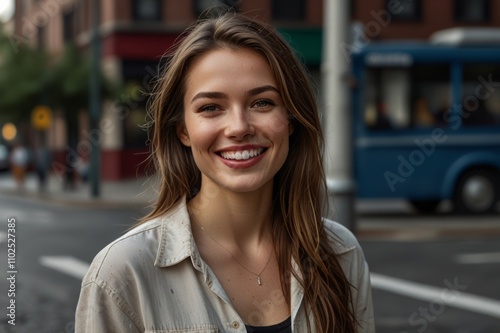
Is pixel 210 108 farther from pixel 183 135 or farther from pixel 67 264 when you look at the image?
pixel 67 264

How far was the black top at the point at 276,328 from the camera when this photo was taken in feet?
7.58

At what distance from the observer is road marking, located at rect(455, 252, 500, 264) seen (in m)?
11.5

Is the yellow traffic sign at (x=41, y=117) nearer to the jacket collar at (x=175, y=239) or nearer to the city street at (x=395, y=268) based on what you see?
the city street at (x=395, y=268)

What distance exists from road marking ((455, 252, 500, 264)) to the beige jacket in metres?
9.48

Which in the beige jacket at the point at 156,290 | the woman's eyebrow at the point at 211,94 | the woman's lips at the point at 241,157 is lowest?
the beige jacket at the point at 156,290

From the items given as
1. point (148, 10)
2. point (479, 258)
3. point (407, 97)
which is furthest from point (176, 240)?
point (148, 10)

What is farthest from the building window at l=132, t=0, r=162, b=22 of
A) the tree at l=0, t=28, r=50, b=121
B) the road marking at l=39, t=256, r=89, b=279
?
the road marking at l=39, t=256, r=89, b=279

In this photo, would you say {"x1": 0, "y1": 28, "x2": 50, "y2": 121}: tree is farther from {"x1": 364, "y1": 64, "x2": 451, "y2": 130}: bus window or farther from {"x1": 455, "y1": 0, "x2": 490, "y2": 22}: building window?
{"x1": 364, "y1": 64, "x2": 451, "y2": 130}: bus window

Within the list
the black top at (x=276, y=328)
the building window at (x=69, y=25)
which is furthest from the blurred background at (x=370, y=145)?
the building window at (x=69, y=25)

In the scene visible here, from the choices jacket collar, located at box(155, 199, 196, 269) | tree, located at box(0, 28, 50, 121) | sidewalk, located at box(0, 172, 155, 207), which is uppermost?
jacket collar, located at box(155, 199, 196, 269)

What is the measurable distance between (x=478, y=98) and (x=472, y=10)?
17.6 m

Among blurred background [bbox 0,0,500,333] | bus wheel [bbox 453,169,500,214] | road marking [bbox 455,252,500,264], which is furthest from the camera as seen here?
bus wheel [bbox 453,169,500,214]

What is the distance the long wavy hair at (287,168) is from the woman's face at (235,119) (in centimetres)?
3

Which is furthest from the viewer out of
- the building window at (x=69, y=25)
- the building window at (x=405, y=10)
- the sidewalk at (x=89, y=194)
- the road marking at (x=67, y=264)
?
the building window at (x=69, y=25)
